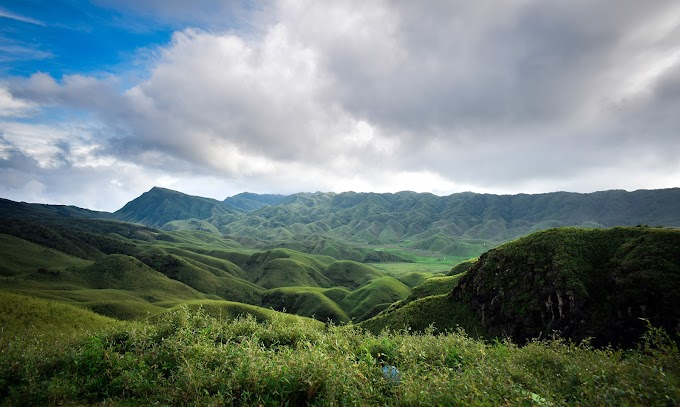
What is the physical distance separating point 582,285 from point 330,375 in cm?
4849

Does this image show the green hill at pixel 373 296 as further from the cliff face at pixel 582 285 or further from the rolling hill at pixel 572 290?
the cliff face at pixel 582 285

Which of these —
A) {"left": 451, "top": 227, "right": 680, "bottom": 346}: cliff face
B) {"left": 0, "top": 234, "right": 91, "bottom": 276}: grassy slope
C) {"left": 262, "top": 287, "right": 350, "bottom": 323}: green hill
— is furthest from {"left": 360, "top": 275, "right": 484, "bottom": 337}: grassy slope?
{"left": 0, "top": 234, "right": 91, "bottom": 276}: grassy slope

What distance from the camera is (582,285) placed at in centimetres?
4484

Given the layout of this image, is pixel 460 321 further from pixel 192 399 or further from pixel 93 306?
pixel 93 306

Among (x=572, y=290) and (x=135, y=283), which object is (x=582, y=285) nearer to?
(x=572, y=290)

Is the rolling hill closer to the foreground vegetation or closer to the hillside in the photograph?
the foreground vegetation

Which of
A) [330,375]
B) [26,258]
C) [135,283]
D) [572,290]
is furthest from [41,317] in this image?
[26,258]

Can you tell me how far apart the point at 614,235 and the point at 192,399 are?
64758 millimetres

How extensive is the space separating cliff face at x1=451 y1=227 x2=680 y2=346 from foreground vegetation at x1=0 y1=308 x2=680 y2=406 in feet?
→ 101

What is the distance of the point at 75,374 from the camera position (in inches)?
555

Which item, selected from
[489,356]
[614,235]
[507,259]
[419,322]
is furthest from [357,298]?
[489,356]

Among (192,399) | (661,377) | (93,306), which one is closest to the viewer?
(661,377)

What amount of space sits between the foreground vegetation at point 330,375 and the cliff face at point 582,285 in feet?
101

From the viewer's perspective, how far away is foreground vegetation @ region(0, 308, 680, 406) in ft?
33.8
